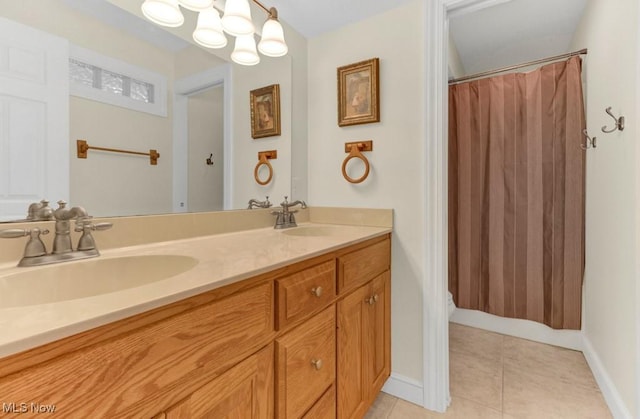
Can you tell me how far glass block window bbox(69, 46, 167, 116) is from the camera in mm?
943

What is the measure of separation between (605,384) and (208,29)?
248 cm

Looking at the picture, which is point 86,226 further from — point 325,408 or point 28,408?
point 325,408

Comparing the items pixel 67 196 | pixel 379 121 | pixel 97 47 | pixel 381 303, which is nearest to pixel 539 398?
pixel 381 303

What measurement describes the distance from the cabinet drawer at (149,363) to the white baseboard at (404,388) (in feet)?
3.61

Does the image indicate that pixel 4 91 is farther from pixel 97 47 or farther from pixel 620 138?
pixel 620 138

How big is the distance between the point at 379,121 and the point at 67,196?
4.41ft

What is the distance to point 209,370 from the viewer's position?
2.00ft

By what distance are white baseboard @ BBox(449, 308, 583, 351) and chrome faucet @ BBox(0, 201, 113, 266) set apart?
2380mm

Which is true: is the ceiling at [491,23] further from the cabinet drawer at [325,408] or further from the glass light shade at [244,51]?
the cabinet drawer at [325,408]

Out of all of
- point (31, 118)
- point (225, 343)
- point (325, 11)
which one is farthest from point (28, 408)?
point (325, 11)

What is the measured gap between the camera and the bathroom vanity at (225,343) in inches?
16.7

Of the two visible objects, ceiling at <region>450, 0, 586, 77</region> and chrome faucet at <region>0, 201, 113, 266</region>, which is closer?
chrome faucet at <region>0, 201, 113, 266</region>

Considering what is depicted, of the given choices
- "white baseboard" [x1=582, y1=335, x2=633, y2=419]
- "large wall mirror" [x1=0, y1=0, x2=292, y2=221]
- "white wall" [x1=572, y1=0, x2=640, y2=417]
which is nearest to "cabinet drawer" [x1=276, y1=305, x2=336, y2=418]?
"large wall mirror" [x1=0, y1=0, x2=292, y2=221]

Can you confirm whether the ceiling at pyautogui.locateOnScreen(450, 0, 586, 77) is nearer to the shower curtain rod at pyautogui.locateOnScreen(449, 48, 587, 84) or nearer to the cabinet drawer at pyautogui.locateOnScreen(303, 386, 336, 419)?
the shower curtain rod at pyautogui.locateOnScreen(449, 48, 587, 84)
